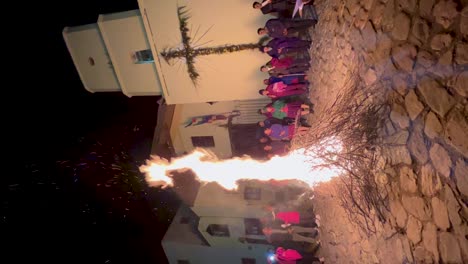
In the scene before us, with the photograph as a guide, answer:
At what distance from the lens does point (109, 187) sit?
17531 millimetres

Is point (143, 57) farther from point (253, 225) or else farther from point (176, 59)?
point (253, 225)

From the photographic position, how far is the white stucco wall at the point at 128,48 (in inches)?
386

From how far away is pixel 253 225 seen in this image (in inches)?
568

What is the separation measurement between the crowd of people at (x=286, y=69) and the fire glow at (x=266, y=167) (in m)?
0.57

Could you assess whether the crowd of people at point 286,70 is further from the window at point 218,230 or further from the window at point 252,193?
the window at point 218,230

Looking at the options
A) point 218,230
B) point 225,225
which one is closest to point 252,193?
point 225,225

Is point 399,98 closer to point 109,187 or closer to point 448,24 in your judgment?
point 448,24

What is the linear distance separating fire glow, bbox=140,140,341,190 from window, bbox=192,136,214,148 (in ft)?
1.31

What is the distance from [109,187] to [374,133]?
54.7 feet

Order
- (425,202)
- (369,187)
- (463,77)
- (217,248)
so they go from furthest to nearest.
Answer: (217,248), (369,187), (425,202), (463,77)

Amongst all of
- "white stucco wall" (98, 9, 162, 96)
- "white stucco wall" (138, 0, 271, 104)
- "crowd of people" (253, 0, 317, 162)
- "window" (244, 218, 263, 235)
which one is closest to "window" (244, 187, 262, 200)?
"window" (244, 218, 263, 235)

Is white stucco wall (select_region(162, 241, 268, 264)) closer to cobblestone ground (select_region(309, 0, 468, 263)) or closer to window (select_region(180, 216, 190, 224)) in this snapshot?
window (select_region(180, 216, 190, 224))

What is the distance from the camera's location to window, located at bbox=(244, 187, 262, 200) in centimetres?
1445

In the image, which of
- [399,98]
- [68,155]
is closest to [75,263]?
[68,155]
